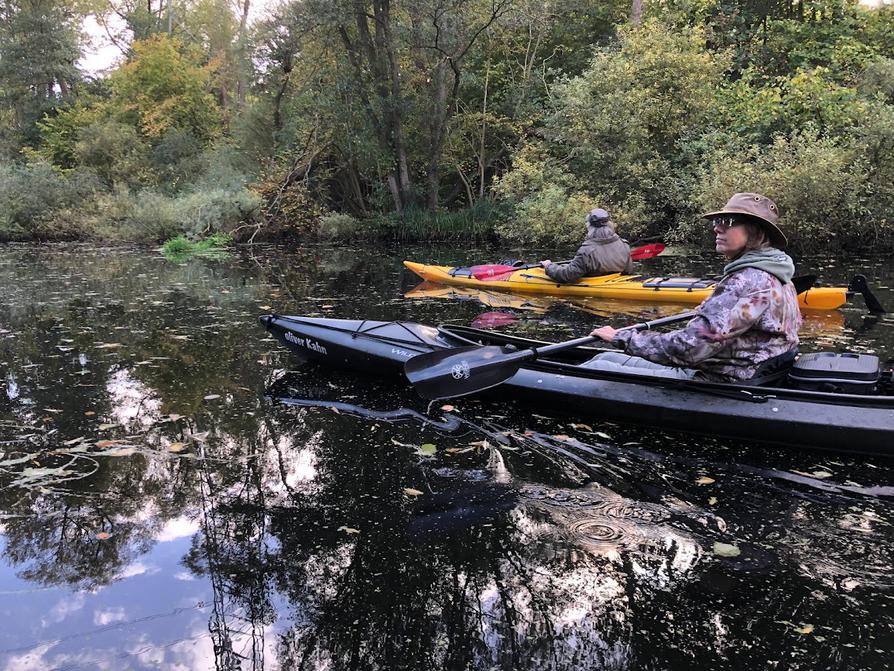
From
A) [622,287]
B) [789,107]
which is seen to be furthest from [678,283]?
[789,107]

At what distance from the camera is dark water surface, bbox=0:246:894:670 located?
220cm

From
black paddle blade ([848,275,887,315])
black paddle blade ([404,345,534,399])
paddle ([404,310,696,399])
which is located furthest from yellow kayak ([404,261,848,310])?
black paddle blade ([404,345,534,399])

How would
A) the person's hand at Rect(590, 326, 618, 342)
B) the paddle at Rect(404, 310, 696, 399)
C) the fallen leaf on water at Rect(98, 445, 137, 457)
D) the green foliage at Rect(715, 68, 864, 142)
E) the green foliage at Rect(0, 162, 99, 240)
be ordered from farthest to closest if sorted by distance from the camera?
the green foliage at Rect(0, 162, 99, 240) < the green foliage at Rect(715, 68, 864, 142) < the paddle at Rect(404, 310, 696, 399) < the person's hand at Rect(590, 326, 618, 342) < the fallen leaf on water at Rect(98, 445, 137, 457)

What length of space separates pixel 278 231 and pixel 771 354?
16810 mm

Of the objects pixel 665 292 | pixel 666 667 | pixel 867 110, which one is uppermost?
pixel 867 110

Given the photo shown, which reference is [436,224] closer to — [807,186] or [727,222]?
[807,186]

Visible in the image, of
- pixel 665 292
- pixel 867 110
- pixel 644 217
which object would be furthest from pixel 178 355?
pixel 867 110

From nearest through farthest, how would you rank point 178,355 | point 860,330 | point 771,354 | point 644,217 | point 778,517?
point 778,517
point 771,354
point 178,355
point 860,330
point 644,217

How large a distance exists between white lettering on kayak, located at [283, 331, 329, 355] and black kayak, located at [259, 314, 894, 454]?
1.31 m

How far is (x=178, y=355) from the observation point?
588cm

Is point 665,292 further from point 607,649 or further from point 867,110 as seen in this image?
point 867,110

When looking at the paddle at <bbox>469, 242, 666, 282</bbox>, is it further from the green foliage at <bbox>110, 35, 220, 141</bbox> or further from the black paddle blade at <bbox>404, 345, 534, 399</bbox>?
the green foliage at <bbox>110, 35, 220, 141</bbox>

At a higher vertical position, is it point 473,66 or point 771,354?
point 473,66

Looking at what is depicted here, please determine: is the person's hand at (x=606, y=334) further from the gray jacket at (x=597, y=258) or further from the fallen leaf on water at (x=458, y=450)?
the gray jacket at (x=597, y=258)
